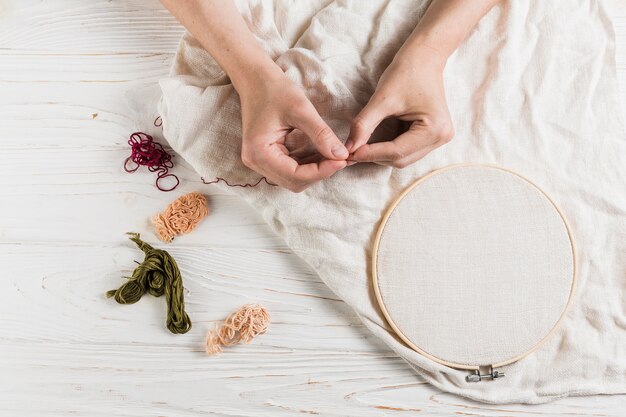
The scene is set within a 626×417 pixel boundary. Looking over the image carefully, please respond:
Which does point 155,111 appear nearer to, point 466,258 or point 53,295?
point 53,295

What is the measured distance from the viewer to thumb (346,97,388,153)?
91 cm

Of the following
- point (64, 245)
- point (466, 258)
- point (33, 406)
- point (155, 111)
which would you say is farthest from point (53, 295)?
point (466, 258)

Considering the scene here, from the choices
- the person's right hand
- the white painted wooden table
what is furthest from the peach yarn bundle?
the person's right hand

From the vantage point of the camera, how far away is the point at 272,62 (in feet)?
3.25

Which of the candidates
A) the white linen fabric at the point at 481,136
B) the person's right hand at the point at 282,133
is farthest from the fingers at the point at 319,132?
the white linen fabric at the point at 481,136

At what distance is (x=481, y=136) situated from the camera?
3.51ft

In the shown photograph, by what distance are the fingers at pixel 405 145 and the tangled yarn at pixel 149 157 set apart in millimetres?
418

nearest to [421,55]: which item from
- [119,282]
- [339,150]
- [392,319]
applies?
[339,150]

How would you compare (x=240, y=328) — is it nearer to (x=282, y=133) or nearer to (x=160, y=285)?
(x=160, y=285)

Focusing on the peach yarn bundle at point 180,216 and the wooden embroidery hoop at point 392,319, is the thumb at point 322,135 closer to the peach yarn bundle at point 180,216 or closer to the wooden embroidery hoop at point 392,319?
the wooden embroidery hoop at point 392,319

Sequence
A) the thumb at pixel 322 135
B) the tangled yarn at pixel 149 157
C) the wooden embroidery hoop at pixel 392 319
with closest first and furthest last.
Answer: the thumb at pixel 322 135
the wooden embroidery hoop at pixel 392 319
the tangled yarn at pixel 149 157

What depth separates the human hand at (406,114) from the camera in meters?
0.93

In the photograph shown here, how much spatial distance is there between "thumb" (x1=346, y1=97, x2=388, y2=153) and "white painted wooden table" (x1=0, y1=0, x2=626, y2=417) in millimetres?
301

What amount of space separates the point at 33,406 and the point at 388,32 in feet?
3.34
